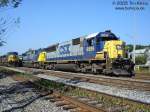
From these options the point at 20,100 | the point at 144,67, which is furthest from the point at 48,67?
the point at 20,100

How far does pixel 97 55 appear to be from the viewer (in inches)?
1016

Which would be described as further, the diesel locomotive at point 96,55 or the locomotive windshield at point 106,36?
the locomotive windshield at point 106,36

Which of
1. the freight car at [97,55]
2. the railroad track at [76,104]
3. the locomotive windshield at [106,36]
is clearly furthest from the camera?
the locomotive windshield at [106,36]

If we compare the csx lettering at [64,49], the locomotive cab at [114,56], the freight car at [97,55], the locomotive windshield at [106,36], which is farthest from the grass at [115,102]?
the csx lettering at [64,49]

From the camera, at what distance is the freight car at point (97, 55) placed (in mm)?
23734

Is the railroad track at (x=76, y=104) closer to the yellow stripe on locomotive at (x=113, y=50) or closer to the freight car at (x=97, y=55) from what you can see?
the freight car at (x=97, y=55)

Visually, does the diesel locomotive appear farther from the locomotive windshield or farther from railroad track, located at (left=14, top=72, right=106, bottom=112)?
railroad track, located at (left=14, top=72, right=106, bottom=112)

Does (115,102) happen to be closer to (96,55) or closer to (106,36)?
(96,55)

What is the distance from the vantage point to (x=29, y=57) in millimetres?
58688

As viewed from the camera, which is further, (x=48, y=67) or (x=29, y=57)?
(x=29, y=57)

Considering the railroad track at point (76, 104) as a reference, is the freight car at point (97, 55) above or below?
above

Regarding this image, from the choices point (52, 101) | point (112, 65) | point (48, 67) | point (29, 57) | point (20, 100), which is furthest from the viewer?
point (29, 57)

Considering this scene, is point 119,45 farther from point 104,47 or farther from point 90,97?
point 90,97

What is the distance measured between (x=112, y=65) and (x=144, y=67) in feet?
74.2
